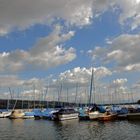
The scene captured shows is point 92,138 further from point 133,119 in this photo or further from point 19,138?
point 133,119

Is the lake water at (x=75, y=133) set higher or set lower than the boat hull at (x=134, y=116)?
lower

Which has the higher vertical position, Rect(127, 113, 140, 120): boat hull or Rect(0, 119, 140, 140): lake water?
Rect(127, 113, 140, 120): boat hull

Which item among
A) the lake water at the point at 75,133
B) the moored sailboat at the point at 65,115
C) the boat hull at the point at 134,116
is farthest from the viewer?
the moored sailboat at the point at 65,115

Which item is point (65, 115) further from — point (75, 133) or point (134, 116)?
point (75, 133)

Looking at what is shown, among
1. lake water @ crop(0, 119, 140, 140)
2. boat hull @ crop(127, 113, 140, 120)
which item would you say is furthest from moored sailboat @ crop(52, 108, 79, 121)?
lake water @ crop(0, 119, 140, 140)

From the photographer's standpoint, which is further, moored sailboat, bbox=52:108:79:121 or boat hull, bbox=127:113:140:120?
moored sailboat, bbox=52:108:79:121

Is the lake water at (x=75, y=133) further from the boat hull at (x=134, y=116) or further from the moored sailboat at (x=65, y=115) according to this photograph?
the moored sailboat at (x=65, y=115)

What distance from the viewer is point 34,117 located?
4855 inches

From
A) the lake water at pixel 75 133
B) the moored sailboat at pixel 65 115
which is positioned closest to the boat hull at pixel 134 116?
the lake water at pixel 75 133

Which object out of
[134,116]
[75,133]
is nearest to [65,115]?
[134,116]

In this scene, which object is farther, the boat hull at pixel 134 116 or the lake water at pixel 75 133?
the boat hull at pixel 134 116

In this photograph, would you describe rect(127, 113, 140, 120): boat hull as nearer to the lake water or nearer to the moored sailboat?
the lake water

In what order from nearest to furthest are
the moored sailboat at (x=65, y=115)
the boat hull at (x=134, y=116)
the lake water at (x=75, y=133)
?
1. the lake water at (x=75, y=133)
2. the boat hull at (x=134, y=116)
3. the moored sailboat at (x=65, y=115)

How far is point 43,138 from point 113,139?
12136 mm
